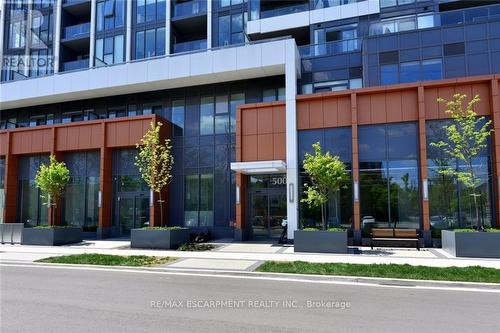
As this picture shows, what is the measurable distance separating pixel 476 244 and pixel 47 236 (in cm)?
1892

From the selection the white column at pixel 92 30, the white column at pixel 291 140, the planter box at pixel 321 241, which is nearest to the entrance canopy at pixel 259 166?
the white column at pixel 291 140

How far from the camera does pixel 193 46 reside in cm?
2958

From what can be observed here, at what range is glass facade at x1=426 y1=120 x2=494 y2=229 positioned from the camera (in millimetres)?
17922

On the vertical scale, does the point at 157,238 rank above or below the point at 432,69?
below

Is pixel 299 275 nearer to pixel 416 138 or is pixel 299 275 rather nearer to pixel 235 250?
pixel 235 250

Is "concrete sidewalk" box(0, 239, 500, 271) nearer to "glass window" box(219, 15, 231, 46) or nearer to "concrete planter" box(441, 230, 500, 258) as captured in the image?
"concrete planter" box(441, 230, 500, 258)

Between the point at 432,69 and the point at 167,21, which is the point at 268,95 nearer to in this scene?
the point at 432,69

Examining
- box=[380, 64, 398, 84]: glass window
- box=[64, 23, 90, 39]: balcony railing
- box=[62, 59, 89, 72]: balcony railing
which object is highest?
box=[64, 23, 90, 39]: balcony railing

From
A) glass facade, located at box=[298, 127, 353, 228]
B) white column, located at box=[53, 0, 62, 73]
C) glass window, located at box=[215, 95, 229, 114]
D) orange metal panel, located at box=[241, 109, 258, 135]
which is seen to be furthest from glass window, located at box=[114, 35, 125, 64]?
glass facade, located at box=[298, 127, 353, 228]

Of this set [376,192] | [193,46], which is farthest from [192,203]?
[193,46]

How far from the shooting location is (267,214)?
71.2 feet

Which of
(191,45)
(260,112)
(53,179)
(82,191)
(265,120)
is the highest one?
(191,45)

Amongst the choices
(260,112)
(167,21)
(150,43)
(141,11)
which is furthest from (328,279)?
(141,11)

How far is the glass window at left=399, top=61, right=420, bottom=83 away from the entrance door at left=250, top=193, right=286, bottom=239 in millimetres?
8906
